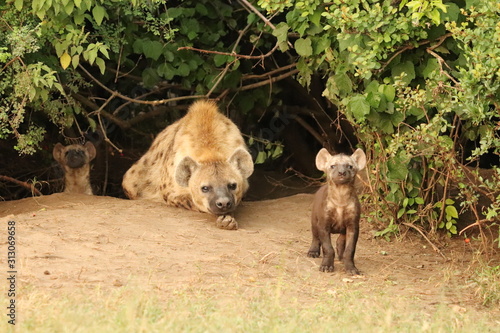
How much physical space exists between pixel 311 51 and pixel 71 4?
2.00 m

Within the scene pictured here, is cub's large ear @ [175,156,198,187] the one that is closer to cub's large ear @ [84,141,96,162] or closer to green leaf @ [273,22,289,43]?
green leaf @ [273,22,289,43]

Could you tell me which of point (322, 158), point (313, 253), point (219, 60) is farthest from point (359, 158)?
point (219, 60)

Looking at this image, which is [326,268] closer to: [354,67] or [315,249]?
[315,249]

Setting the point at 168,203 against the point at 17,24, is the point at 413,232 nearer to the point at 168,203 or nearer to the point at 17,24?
the point at 168,203

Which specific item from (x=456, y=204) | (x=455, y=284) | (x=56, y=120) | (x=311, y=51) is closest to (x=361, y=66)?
(x=311, y=51)

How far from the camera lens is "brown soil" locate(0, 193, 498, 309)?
505 cm


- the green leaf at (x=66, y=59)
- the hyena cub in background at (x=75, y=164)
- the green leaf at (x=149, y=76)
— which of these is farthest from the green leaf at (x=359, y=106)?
the hyena cub in background at (x=75, y=164)

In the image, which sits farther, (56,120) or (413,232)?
(56,120)

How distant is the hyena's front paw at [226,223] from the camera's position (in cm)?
671

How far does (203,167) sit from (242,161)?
1.28 feet

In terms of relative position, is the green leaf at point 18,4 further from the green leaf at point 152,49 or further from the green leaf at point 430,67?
the green leaf at point 430,67

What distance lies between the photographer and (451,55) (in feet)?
21.2

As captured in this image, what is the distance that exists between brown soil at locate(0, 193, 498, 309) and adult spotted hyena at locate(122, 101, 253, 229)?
197 millimetres

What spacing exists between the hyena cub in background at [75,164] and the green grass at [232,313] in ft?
14.4
